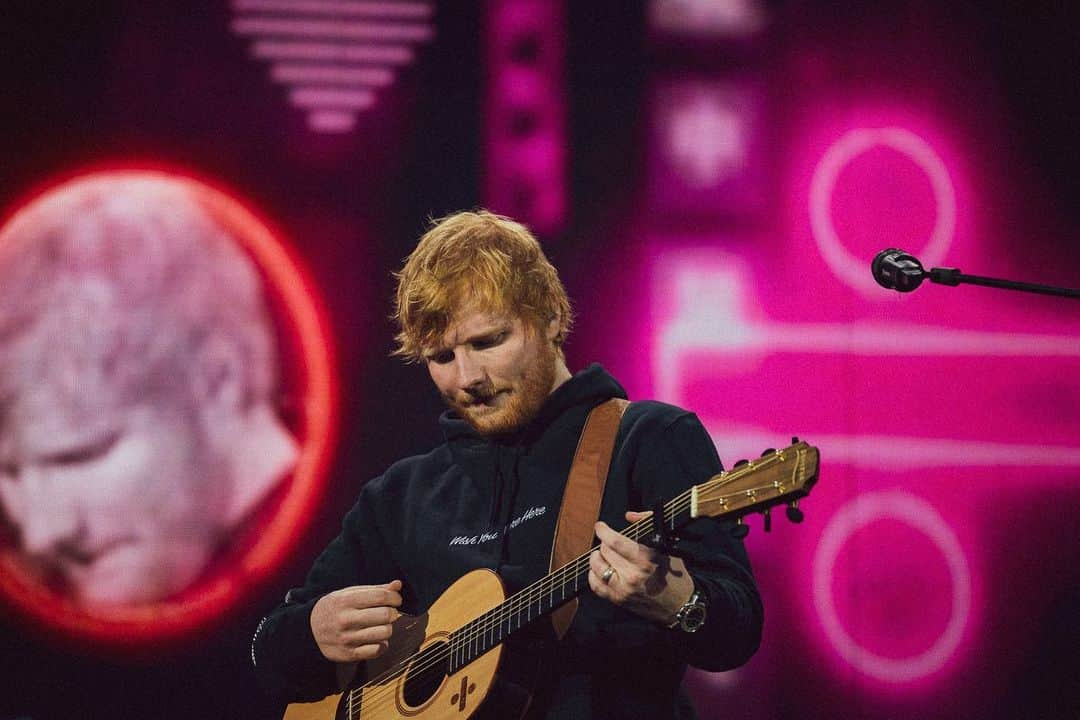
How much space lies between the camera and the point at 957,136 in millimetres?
3967

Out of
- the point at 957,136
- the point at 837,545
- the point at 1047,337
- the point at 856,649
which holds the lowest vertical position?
the point at 856,649

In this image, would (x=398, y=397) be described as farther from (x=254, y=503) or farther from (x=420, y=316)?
(x=420, y=316)

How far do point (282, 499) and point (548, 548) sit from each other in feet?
5.08

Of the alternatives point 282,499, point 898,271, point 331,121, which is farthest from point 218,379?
point 898,271

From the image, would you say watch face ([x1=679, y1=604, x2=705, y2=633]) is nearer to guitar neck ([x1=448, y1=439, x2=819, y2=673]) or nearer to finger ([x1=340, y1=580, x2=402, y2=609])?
guitar neck ([x1=448, y1=439, x2=819, y2=673])

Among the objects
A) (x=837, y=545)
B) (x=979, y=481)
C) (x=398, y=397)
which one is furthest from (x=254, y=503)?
(x=979, y=481)

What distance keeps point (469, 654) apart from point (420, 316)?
75 cm

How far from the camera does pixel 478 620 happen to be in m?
2.40

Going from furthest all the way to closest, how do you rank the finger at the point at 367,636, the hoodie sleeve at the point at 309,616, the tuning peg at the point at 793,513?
the hoodie sleeve at the point at 309,616
the finger at the point at 367,636
the tuning peg at the point at 793,513

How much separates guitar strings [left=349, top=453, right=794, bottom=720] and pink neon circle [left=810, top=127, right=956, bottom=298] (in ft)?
6.31

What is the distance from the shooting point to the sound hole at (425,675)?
2.49 meters

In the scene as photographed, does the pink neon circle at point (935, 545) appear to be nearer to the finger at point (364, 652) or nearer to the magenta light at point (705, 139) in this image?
the magenta light at point (705, 139)

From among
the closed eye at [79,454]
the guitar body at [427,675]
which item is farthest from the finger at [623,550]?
the closed eye at [79,454]

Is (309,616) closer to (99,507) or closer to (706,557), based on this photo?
(706,557)
